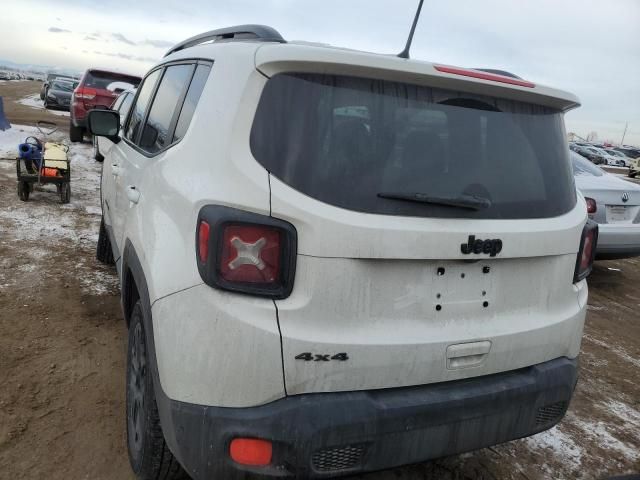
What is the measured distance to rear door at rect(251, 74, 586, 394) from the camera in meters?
1.85

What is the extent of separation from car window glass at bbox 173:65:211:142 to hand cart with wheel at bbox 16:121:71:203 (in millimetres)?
5890

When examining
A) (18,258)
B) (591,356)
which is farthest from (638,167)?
(18,258)

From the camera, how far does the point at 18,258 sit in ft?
17.5

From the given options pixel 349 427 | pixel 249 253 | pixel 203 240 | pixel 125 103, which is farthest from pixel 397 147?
pixel 125 103

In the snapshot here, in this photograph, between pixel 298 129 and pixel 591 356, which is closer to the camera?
pixel 298 129

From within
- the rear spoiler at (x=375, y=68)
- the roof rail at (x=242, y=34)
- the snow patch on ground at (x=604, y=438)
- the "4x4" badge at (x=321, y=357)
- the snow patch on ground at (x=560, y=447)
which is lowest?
the snow patch on ground at (x=604, y=438)

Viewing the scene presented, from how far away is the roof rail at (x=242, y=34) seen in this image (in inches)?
90.7

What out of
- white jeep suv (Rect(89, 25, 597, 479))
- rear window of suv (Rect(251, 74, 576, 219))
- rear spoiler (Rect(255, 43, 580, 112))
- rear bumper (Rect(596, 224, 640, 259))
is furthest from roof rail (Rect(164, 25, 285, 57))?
rear bumper (Rect(596, 224, 640, 259))

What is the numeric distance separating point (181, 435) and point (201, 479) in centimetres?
16

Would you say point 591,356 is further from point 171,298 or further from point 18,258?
point 18,258

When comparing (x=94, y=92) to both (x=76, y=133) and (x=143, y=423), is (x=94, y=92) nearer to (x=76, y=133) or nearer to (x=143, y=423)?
(x=76, y=133)

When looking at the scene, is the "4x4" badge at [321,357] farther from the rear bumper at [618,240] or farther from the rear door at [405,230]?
the rear bumper at [618,240]

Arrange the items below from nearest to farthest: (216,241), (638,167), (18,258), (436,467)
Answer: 1. (216,241)
2. (436,467)
3. (18,258)
4. (638,167)

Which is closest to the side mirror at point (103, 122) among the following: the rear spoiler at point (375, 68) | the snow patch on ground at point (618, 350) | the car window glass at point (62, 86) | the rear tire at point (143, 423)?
the rear tire at point (143, 423)
